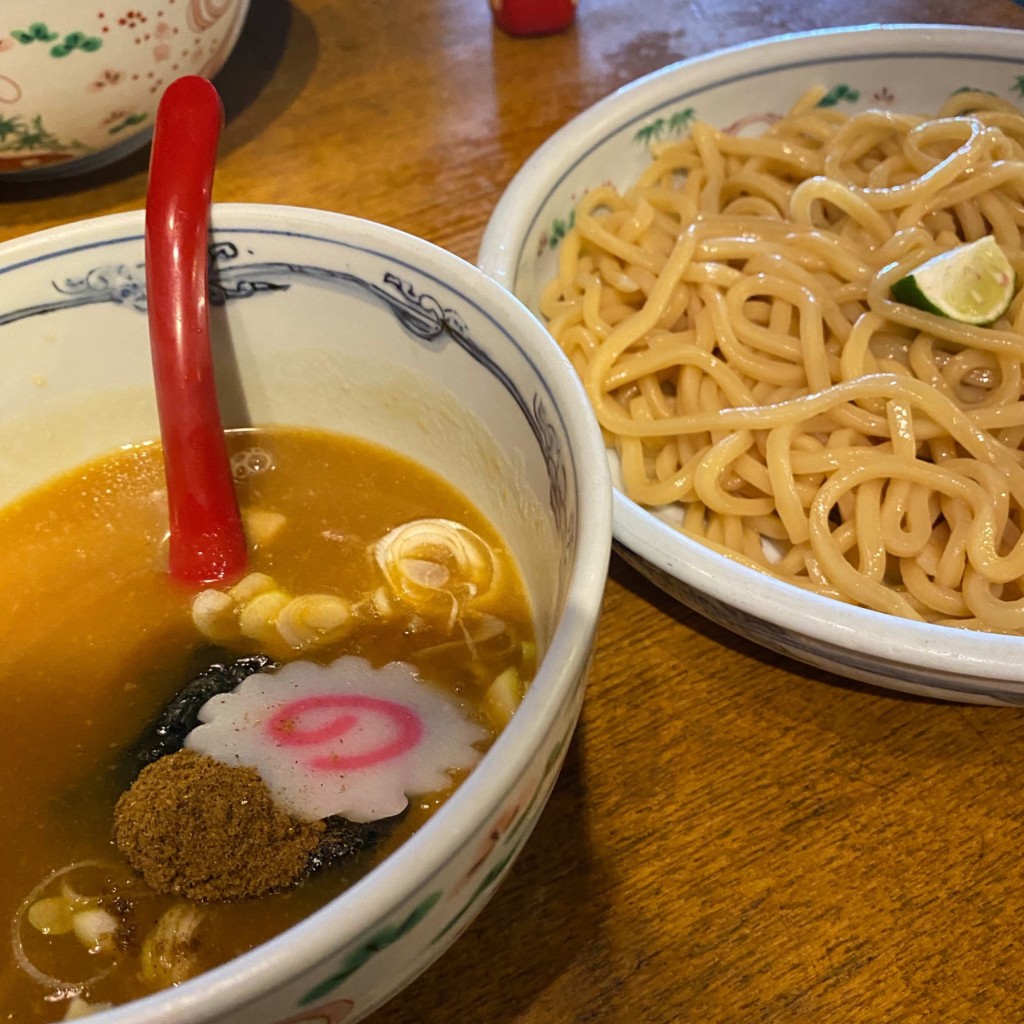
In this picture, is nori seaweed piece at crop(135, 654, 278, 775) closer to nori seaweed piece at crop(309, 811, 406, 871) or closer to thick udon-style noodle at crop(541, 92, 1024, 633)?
nori seaweed piece at crop(309, 811, 406, 871)

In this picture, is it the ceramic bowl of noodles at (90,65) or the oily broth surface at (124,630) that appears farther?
the ceramic bowl of noodles at (90,65)

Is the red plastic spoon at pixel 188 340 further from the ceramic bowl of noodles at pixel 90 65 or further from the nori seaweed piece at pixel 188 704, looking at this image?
the ceramic bowl of noodles at pixel 90 65

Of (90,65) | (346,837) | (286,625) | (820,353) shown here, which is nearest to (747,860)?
(346,837)

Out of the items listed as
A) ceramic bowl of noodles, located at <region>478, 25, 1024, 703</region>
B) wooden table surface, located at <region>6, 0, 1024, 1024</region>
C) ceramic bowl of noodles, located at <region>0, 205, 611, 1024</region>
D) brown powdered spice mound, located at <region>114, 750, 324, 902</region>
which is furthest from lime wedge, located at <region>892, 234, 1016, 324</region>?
brown powdered spice mound, located at <region>114, 750, 324, 902</region>

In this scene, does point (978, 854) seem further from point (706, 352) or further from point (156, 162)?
point (156, 162)

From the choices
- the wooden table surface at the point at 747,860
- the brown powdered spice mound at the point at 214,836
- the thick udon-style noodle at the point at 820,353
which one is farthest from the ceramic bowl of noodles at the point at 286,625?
the thick udon-style noodle at the point at 820,353

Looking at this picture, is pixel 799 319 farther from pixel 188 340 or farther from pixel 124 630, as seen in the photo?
pixel 124 630

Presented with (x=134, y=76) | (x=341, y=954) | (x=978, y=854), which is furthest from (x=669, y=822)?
(x=134, y=76)
